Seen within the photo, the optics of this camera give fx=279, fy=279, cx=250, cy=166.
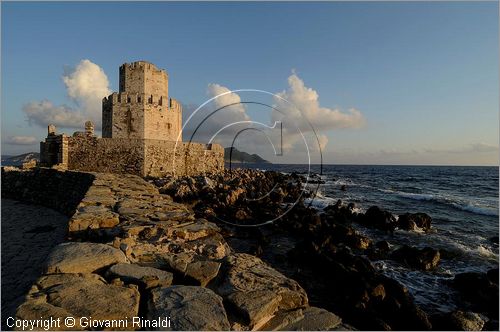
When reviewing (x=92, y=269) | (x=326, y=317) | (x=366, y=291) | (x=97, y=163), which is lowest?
(x=366, y=291)

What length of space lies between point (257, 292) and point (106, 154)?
1782 centimetres

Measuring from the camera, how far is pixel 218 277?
353 cm

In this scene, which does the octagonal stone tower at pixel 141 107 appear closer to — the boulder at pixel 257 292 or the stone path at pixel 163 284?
the stone path at pixel 163 284

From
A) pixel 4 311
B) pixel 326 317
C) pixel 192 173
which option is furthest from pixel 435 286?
pixel 192 173

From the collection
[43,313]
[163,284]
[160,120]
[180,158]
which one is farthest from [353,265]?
[160,120]

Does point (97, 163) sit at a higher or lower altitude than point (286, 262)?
higher

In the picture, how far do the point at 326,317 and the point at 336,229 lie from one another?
8.43m

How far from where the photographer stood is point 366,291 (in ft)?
18.3

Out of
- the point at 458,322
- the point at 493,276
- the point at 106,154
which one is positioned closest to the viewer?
the point at 458,322

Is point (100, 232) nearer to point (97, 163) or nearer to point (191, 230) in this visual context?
point (191, 230)

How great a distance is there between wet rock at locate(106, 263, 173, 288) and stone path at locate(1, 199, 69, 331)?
106 cm

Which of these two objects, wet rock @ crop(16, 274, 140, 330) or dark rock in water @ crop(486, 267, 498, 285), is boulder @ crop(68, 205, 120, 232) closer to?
wet rock @ crop(16, 274, 140, 330)

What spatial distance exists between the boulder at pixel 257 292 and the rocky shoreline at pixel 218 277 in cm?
1

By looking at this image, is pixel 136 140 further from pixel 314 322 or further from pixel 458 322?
pixel 458 322
